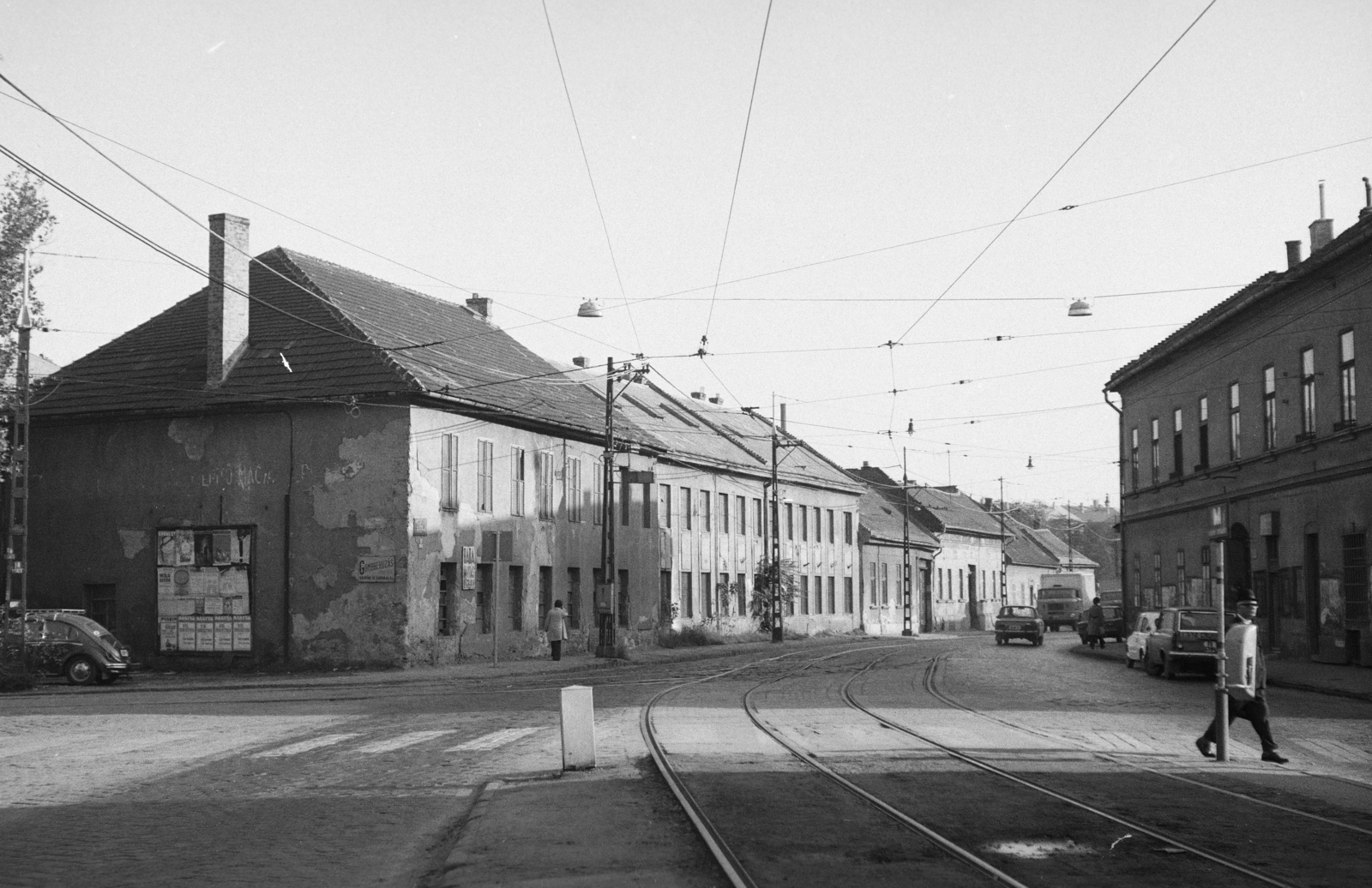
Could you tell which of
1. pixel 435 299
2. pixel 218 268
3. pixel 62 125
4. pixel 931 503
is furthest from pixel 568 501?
pixel 931 503

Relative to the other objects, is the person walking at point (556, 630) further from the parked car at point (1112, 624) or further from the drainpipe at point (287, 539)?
the parked car at point (1112, 624)

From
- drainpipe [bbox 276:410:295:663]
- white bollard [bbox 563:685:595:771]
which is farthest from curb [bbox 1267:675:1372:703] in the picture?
drainpipe [bbox 276:410:295:663]

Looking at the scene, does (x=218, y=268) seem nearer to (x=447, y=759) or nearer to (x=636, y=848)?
(x=447, y=759)

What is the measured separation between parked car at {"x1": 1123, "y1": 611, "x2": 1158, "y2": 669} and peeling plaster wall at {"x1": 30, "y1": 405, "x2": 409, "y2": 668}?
17.2 m

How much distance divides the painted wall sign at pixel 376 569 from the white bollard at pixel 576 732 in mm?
20184

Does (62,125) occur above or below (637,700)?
above

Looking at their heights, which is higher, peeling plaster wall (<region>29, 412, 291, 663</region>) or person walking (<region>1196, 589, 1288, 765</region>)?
peeling plaster wall (<region>29, 412, 291, 663</region>)

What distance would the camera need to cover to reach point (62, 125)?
57.1 ft

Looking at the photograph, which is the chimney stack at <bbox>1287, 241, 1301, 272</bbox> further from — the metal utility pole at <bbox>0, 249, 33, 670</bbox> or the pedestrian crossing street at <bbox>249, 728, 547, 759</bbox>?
the metal utility pole at <bbox>0, 249, 33, 670</bbox>

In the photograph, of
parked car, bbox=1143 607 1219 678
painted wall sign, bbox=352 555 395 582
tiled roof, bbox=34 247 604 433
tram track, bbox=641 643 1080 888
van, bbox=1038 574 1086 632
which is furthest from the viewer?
van, bbox=1038 574 1086 632

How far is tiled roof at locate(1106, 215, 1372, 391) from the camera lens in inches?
1104

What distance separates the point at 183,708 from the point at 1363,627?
22868 mm

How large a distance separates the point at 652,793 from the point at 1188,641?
19476 millimetres

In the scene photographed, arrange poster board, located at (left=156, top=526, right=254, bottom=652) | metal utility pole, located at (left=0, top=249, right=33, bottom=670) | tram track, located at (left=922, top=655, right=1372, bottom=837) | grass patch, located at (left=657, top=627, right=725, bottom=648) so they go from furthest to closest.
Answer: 1. grass patch, located at (left=657, top=627, right=725, bottom=648)
2. poster board, located at (left=156, top=526, right=254, bottom=652)
3. metal utility pole, located at (left=0, top=249, right=33, bottom=670)
4. tram track, located at (left=922, top=655, right=1372, bottom=837)
